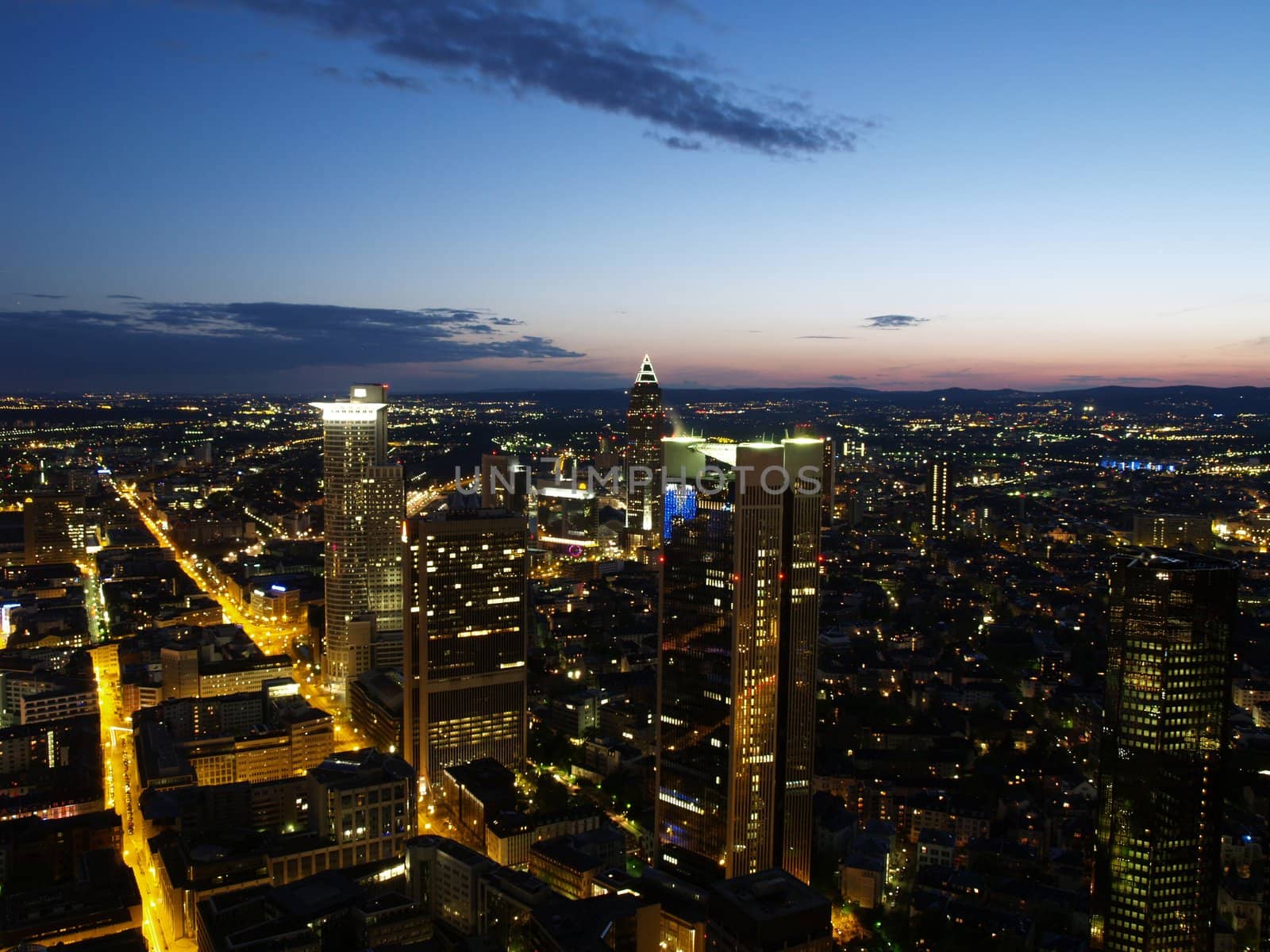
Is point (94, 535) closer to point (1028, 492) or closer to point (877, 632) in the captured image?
point (877, 632)

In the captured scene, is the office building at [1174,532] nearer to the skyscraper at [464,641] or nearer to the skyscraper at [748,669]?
the skyscraper at [464,641]

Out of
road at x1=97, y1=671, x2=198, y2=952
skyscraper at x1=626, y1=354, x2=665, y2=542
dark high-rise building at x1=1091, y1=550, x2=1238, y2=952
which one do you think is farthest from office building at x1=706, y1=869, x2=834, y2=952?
skyscraper at x1=626, y1=354, x2=665, y2=542

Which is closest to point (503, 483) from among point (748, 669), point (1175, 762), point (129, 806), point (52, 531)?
point (52, 531)

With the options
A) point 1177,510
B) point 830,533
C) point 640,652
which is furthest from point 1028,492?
point 640,652

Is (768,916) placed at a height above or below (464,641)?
below

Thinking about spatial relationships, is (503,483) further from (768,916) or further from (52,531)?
(768,916)

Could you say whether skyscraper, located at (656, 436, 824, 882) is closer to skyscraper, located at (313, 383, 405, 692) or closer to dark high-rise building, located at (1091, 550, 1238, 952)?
dark high-rise building, located at (1091, 550, 1238, 952)

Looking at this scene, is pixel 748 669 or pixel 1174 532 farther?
pixel 1174 532

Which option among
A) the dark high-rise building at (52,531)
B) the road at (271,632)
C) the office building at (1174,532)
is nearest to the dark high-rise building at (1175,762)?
the road at (271,632)
